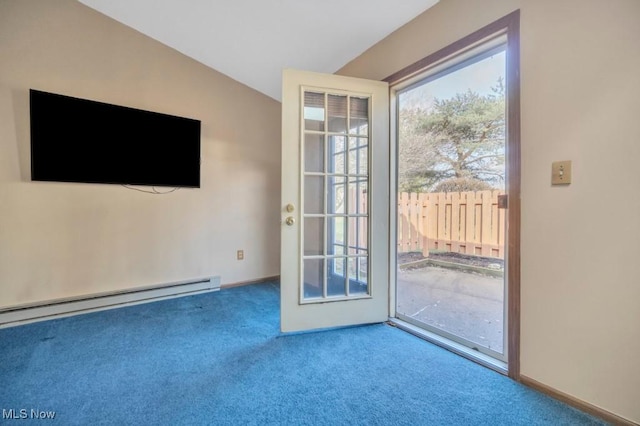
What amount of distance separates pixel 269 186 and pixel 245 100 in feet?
3.65

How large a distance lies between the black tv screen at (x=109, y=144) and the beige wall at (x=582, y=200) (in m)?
2.90

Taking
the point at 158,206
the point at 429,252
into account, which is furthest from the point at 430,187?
the point at 158,206

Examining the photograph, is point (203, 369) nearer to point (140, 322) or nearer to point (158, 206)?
point (140, 322)

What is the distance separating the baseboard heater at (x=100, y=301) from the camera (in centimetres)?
222

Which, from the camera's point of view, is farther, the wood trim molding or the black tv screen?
the black tv screen

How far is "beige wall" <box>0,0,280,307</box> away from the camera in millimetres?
2242

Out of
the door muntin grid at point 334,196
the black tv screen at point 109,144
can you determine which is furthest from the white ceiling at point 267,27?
the black tv screen at point 109,144

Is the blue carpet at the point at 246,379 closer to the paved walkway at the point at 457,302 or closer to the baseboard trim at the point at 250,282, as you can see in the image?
the paved walkway at the point at 457,302

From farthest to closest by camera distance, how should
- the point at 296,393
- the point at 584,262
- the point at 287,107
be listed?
the point at 287,107 → the point at 296,393 → the point at 584,262

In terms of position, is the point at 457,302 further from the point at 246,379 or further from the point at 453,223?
the point at 246,379

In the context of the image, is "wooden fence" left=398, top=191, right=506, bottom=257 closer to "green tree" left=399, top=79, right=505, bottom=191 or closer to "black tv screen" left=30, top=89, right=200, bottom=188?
"green tree" left=399, top=79, right=505, bottom=191

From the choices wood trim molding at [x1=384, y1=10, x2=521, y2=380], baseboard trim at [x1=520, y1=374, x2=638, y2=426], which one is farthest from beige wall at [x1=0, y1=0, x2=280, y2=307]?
baseboard trim at [x1=520, y1=374, x2=638, y2=426]

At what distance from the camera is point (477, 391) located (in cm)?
145

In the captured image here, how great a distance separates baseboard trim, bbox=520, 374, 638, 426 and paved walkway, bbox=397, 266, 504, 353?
0.31m
